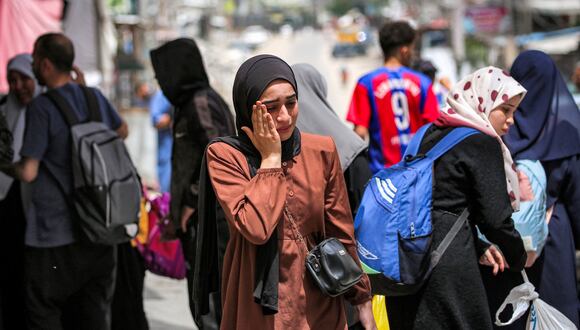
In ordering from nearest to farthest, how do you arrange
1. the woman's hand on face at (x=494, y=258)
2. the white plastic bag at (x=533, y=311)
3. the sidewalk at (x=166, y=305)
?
the woman's hand on face at (x=494, y=258) → the white plastic bag at (x=533, y=311) → the sidewalk at (x=166, y=305)

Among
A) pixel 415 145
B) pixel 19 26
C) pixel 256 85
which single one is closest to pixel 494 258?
pixel 415 145

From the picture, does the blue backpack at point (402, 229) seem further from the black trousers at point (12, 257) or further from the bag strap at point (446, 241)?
the black trousers at point (12, 257)

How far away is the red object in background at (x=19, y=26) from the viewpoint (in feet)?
35.3

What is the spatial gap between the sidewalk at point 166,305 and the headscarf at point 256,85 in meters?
3.86

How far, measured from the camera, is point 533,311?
4.08 metres

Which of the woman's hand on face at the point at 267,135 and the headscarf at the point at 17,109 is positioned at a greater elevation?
the woman's hand on face at the point at 267,135

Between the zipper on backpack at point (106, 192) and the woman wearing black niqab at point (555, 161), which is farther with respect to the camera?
the zipper on backpack at point (106, 192)

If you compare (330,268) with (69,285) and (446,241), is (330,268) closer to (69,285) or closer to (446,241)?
(446,241)

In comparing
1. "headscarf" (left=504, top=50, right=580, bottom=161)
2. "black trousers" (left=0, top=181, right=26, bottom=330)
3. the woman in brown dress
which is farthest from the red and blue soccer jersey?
the woman in brown dress

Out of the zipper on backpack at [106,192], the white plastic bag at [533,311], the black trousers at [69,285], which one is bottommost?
the black trousers at [69,285]

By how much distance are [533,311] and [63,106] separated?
8.09 feet

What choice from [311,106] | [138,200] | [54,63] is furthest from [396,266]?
[54,63]

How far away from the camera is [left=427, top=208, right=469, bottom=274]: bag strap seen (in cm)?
369

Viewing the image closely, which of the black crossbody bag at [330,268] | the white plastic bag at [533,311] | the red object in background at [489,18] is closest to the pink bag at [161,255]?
the white plastic bag at [533,311]
